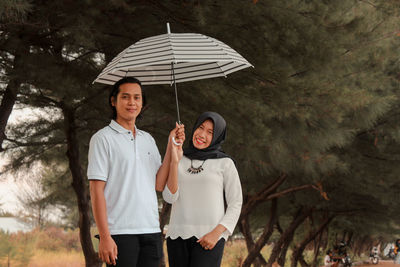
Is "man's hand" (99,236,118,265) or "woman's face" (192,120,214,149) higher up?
"woman's face" (192,120,214,149)

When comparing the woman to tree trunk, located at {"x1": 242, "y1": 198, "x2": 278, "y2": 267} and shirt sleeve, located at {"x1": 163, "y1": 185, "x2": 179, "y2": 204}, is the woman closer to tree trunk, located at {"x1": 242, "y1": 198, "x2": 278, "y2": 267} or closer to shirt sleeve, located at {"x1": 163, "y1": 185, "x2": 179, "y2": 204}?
shirt sleeve, located at {"x1": 163, "y1": 185, "x2": 179, "y2": 204}

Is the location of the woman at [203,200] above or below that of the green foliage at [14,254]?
above

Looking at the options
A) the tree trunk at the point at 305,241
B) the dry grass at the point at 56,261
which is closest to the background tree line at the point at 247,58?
the dry grass at the point at 56,261

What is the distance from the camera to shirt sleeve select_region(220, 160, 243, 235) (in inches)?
140

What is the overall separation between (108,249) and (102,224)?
0.45ft

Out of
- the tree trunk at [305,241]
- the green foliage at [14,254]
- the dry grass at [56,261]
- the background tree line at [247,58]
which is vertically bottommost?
the tree trunk at [305,241]

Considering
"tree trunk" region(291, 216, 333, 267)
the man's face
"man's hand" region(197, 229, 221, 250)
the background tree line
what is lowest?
"tree trunk" region(291, 216, 333, 267)

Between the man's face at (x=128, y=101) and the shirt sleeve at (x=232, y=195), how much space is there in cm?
75

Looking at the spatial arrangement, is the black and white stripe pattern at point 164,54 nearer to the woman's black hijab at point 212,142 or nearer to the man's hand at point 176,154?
the woman's black hijab at point 212,142

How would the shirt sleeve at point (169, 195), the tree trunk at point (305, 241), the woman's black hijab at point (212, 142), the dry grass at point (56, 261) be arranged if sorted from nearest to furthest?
1. the shirt sleeve at point (169, 195)
2. the woman's black hijab at point (212, 142)
3. the dry grass at point (56, 261)
4. the tree trunk at point (305, 241)

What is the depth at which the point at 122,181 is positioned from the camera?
123 inches

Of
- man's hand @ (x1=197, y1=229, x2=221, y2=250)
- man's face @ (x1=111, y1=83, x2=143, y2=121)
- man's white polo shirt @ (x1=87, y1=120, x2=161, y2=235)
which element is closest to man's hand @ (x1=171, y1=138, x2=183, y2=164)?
man's white polo shirt @ (x1=87, y1=120, x2=161, y2=235)

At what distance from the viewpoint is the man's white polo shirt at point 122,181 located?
10.2 ft

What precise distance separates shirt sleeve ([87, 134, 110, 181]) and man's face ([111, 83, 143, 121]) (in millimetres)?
230
